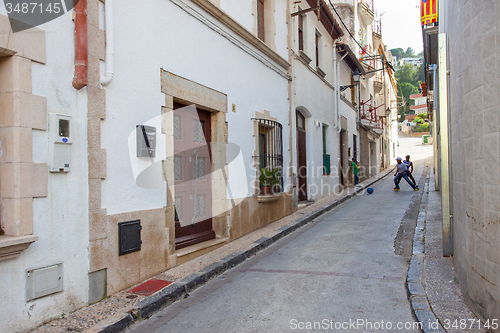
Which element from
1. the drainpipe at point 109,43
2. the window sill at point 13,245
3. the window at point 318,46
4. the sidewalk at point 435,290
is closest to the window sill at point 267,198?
the sidewalk at point 435,290

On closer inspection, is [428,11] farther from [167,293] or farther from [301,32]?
[167,293]

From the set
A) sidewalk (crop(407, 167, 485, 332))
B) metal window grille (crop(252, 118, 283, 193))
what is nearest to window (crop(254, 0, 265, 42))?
metal window grille (crop(252, 118, 283, 193))

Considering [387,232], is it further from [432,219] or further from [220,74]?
[220,74]

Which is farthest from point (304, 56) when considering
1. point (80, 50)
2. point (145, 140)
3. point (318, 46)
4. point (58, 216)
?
point (58, 216)

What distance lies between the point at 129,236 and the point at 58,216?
99 centimetres

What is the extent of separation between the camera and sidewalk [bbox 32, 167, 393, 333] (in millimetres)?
3520

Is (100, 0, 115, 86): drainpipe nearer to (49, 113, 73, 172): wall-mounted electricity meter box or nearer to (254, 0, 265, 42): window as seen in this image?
(49, 113, 73, 172): wall-mounted electricity meter box

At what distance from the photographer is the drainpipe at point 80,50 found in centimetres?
386

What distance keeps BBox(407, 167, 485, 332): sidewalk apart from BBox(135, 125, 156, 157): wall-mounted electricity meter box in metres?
3.52

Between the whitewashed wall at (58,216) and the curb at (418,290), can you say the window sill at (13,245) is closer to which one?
the whitewashed wall at (58,216)

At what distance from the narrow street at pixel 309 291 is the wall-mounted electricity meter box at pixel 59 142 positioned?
1.75m

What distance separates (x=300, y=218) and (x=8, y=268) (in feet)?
22.2

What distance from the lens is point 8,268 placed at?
325cm

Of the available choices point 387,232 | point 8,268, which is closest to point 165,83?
point 8,268
